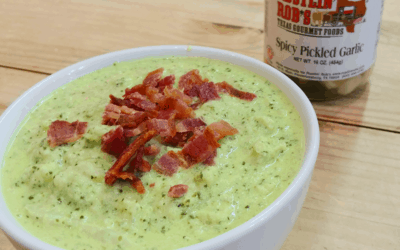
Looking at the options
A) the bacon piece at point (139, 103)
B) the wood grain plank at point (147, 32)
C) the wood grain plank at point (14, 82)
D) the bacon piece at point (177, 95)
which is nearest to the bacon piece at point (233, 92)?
the bacon piece at point (177, 95)

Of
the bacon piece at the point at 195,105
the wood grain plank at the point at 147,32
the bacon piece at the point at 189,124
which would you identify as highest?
the bacon piece at the point at 189,124

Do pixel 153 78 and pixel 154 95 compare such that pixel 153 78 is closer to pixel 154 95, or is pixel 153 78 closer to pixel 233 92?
pixel 154 95

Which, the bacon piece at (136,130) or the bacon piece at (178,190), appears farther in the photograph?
the bacon piece at (136,130)

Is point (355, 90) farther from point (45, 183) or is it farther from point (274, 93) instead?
point (45, 183)

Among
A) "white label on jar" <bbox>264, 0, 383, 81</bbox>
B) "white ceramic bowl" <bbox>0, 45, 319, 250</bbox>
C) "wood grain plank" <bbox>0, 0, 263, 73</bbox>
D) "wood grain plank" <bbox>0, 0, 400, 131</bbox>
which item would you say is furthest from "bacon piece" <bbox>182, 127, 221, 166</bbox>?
"wood grain plank" <bbox>0, 0, 263, 73</bbox>

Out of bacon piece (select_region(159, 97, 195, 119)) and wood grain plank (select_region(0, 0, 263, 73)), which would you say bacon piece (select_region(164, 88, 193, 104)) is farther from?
wood grain plank (select_region(0, 0, 263, 73))

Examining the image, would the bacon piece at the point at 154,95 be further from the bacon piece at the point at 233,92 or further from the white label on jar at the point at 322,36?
the white label on jar at the point at 322,36
